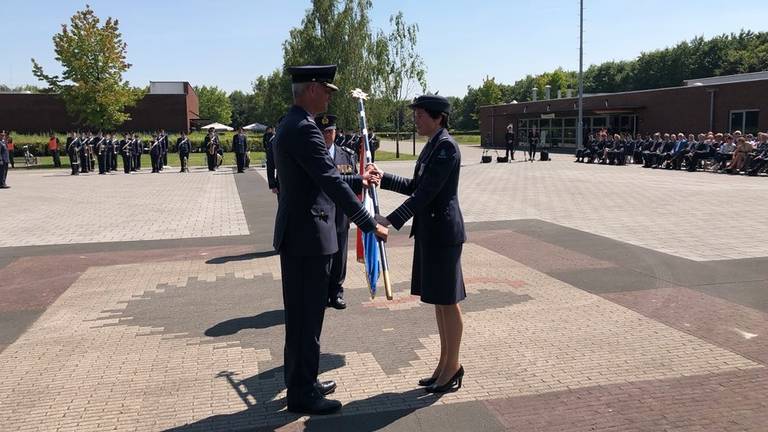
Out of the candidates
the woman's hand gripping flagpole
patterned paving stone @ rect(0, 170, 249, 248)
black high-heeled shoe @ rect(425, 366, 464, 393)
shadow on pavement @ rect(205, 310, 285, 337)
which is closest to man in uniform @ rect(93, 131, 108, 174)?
patterned paving stone @ rect(0, 170, 249, 248)

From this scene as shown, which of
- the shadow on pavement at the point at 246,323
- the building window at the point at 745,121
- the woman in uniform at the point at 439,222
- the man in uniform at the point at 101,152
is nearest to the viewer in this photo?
the woman in uniform at the point at 439,222

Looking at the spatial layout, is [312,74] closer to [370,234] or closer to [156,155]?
[370,234]

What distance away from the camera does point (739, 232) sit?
10.4 meters

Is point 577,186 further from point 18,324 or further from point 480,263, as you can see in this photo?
point 18,324

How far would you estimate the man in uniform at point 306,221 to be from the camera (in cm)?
374

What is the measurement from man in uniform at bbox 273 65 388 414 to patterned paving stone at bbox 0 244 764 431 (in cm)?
32

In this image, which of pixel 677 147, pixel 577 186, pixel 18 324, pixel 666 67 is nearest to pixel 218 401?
pixel 18 324

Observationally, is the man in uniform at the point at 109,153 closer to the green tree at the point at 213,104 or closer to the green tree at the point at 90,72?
the green tree at the point at 90,72

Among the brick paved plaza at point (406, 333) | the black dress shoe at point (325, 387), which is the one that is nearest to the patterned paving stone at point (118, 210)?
the brick paved plaza at point (406, 333)

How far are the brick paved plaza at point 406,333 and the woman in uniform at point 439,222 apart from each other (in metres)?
0.34

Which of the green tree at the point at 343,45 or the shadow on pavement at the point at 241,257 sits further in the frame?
the green tree at the point at 343,45

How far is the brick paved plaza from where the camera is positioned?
3.98m

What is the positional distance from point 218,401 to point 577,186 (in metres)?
16.5

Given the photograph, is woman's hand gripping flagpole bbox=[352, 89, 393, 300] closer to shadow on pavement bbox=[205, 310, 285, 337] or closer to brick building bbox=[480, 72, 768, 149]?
shadow on pavement bbox=[205, 310, 285, 337]
